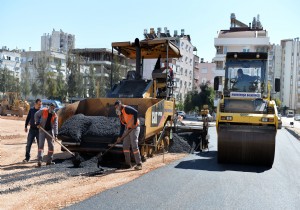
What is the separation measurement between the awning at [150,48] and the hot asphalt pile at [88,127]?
2.56 metres

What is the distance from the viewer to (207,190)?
6273mm

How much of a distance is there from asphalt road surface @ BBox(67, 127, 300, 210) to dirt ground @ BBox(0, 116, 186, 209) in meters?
0.33

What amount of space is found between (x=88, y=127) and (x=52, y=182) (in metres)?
2.67

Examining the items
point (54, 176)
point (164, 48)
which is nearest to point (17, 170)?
point (54, 176)

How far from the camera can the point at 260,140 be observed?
866 centimetres

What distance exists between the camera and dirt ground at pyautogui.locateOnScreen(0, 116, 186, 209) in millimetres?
5410

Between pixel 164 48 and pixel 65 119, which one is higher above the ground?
pixel 164 48

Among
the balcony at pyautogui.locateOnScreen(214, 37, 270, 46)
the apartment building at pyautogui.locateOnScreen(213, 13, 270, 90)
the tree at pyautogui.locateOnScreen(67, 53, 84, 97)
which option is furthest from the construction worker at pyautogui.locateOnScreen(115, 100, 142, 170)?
the balcony at pyautogui.locateOnScreen(214, 37, 270, 46)

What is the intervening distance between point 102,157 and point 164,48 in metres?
3.88

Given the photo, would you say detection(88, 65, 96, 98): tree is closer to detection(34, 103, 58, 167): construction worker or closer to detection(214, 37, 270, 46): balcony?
detection(214, 37, 270, 46): balcony

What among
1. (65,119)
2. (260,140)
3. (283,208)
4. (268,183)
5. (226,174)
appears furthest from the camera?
(65,119)

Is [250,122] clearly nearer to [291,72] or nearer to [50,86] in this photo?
[50,86]

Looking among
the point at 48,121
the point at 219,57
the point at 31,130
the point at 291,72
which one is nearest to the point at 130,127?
the point at 48,121

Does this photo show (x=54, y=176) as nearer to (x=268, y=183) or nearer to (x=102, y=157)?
(x=102, y=157)
